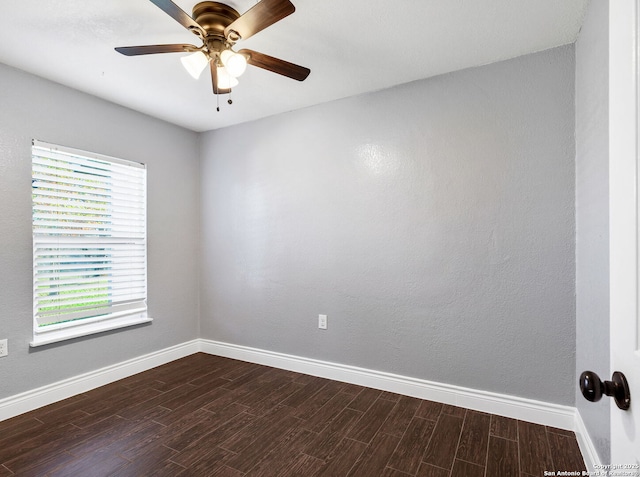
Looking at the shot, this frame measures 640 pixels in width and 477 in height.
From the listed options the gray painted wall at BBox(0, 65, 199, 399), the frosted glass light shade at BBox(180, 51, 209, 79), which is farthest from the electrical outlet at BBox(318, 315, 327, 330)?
the frosted glass light shade at BBox(180, 51, 209, 79)

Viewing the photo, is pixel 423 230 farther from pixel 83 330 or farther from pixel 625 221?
pixel 83 330

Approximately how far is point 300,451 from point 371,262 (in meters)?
1.41

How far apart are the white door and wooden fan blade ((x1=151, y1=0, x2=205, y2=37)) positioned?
5.03ft

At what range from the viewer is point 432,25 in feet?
6.21

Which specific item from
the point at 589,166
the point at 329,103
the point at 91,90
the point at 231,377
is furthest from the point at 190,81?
the point at 589,166

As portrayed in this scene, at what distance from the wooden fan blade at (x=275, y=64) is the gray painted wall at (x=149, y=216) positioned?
177cm

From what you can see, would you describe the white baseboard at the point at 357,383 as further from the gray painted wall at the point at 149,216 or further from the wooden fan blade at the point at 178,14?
the wooden fan blade at the point at 178,14

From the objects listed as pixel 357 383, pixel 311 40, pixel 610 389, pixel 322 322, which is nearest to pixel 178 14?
pixel 311 40

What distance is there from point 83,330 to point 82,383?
16.2 inches

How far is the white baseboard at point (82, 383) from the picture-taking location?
7.46ft

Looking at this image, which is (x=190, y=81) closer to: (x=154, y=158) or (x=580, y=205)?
(x=154, y=158)

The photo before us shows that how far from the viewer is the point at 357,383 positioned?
2.75m

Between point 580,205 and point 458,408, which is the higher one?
point 580,205

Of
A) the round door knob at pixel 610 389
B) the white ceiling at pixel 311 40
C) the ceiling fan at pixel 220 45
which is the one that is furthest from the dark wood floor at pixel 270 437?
the white ceiling at pixel 311 40
